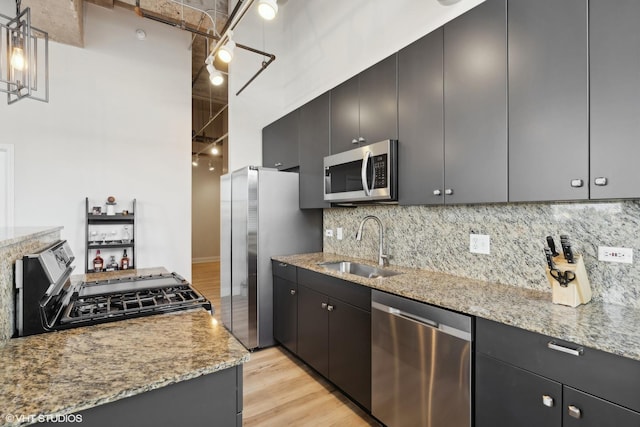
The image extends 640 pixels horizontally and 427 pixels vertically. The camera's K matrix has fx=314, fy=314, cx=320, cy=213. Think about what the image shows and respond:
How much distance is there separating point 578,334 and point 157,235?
4496 millimetres

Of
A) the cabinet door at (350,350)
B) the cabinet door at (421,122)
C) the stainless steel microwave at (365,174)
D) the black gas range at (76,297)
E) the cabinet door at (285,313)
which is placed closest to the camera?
the black gas range at (76,297)

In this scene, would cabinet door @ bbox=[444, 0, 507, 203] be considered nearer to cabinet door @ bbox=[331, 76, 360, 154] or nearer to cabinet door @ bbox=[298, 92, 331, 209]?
cabinet door @ bbox=[331, 76, 360, 154]

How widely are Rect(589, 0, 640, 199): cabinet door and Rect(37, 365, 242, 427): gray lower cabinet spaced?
1.59 metres

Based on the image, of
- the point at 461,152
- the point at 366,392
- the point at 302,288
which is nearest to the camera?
the point at 461,152

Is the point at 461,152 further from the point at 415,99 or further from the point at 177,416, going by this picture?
the point at 177,416

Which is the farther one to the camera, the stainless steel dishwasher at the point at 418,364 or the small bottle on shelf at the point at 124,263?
the small bottle on shelf at the point at 124,263

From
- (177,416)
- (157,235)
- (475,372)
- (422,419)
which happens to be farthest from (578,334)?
(157,235)

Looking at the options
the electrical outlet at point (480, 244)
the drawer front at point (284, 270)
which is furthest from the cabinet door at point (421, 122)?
the drawer front at point (284, 270)

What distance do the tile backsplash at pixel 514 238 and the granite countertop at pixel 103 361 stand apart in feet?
5.33

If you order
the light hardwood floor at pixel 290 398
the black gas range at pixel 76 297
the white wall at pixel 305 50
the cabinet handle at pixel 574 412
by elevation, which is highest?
the white wall at pixel 305 50

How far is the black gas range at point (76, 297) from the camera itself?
3.77 ft

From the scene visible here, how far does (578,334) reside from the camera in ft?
3.69

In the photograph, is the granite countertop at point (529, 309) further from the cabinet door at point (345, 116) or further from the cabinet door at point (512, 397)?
the cabinet door at point (345, 116)

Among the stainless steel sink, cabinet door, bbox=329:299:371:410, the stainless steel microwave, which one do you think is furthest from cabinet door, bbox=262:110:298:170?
cabinet door, bbox=329:299:371:410
